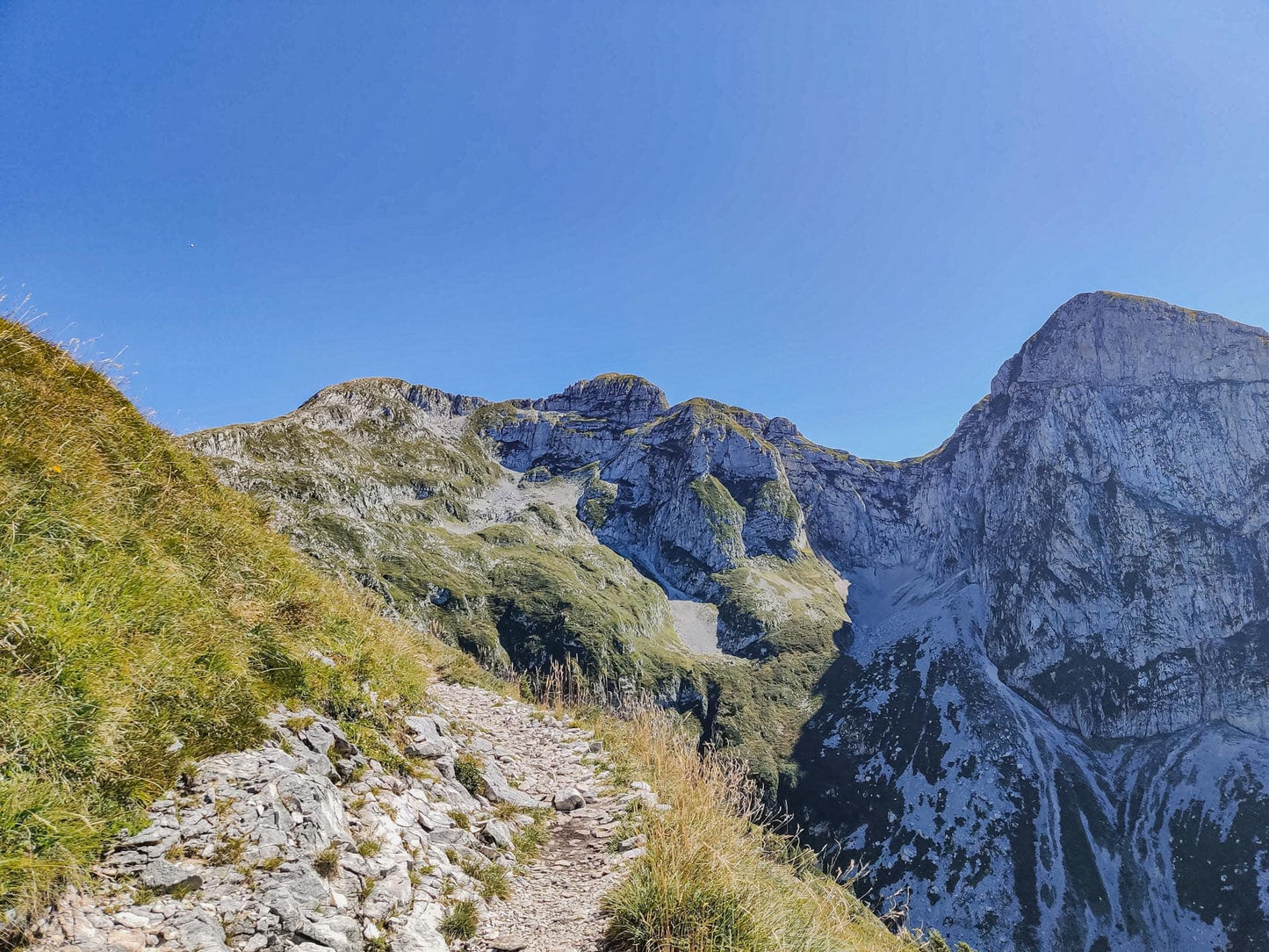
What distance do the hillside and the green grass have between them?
0.10 ft

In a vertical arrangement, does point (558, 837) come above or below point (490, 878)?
above

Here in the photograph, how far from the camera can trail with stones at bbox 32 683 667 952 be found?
4.41 meters

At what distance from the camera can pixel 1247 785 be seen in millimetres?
125500

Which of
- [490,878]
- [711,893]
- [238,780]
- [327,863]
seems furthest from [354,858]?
[711,893]

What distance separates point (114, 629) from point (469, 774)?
5.84 meters

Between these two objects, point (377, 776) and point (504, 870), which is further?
point (377, 776)

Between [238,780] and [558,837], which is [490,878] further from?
[238,780]

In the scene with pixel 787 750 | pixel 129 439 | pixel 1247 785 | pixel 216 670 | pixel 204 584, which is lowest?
pixel 787 750

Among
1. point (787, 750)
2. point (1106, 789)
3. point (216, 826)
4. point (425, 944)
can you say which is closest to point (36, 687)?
point (216, 826)

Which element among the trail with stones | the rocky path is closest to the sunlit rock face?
the rocky path

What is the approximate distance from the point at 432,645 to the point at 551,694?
19.1 ft

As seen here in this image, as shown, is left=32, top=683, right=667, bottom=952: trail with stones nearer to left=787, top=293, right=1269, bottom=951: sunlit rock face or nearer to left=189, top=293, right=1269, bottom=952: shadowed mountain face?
left=189, top=293, right=1269, bottom=952: shadowed mountain face

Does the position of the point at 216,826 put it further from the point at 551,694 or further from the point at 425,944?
the point at 551,694

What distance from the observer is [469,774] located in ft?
31.9
